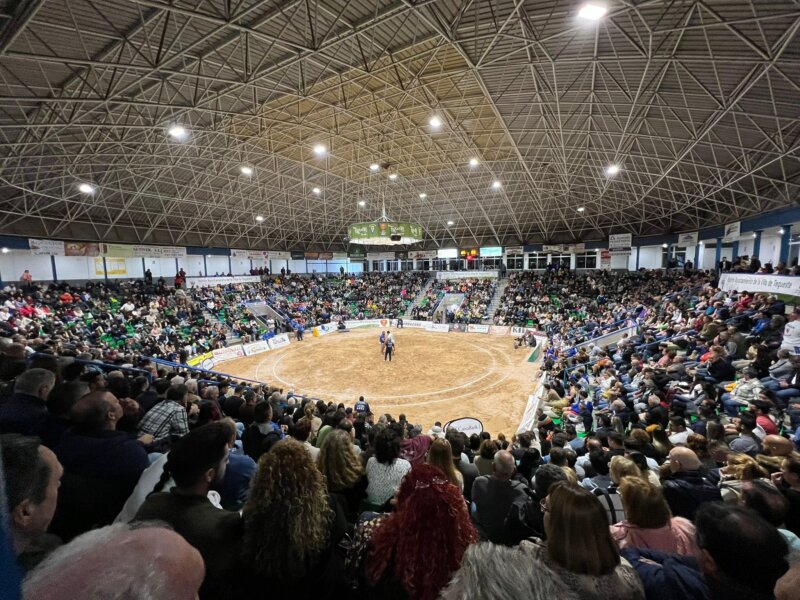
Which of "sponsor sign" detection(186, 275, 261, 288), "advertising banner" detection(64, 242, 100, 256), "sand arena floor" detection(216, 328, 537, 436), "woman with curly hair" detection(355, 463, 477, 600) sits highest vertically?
"advertising banner" detection(64, 242, 100, 256)

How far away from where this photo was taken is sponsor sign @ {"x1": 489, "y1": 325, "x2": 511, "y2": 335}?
30.1 meters

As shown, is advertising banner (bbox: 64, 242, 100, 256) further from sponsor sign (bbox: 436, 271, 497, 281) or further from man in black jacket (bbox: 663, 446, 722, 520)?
sponsor sign (bbox: 436, 271, 497, 281)

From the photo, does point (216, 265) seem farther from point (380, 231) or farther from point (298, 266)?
point (380, 231)

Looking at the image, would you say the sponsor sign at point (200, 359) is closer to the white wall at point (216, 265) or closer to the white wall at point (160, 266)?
the white wall at point (160, 266)

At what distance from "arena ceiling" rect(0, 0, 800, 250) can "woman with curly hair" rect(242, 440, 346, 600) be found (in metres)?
10.7

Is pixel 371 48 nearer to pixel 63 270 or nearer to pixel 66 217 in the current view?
pixel 66 217

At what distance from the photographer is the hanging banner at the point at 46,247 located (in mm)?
21844

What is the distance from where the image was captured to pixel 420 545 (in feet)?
6.21

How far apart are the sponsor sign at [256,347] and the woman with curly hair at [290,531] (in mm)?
24377

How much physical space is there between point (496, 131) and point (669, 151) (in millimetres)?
8759

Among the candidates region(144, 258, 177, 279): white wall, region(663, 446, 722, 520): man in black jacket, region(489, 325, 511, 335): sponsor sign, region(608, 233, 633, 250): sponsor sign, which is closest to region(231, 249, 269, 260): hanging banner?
region(144, 258, 177, 279): white wall

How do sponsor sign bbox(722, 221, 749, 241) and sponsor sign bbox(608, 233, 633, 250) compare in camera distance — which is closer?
sponsor sign bbox(722, 221, 749, 241)

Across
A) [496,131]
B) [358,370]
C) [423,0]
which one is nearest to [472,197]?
[496,131]

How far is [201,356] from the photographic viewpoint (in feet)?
69.1
